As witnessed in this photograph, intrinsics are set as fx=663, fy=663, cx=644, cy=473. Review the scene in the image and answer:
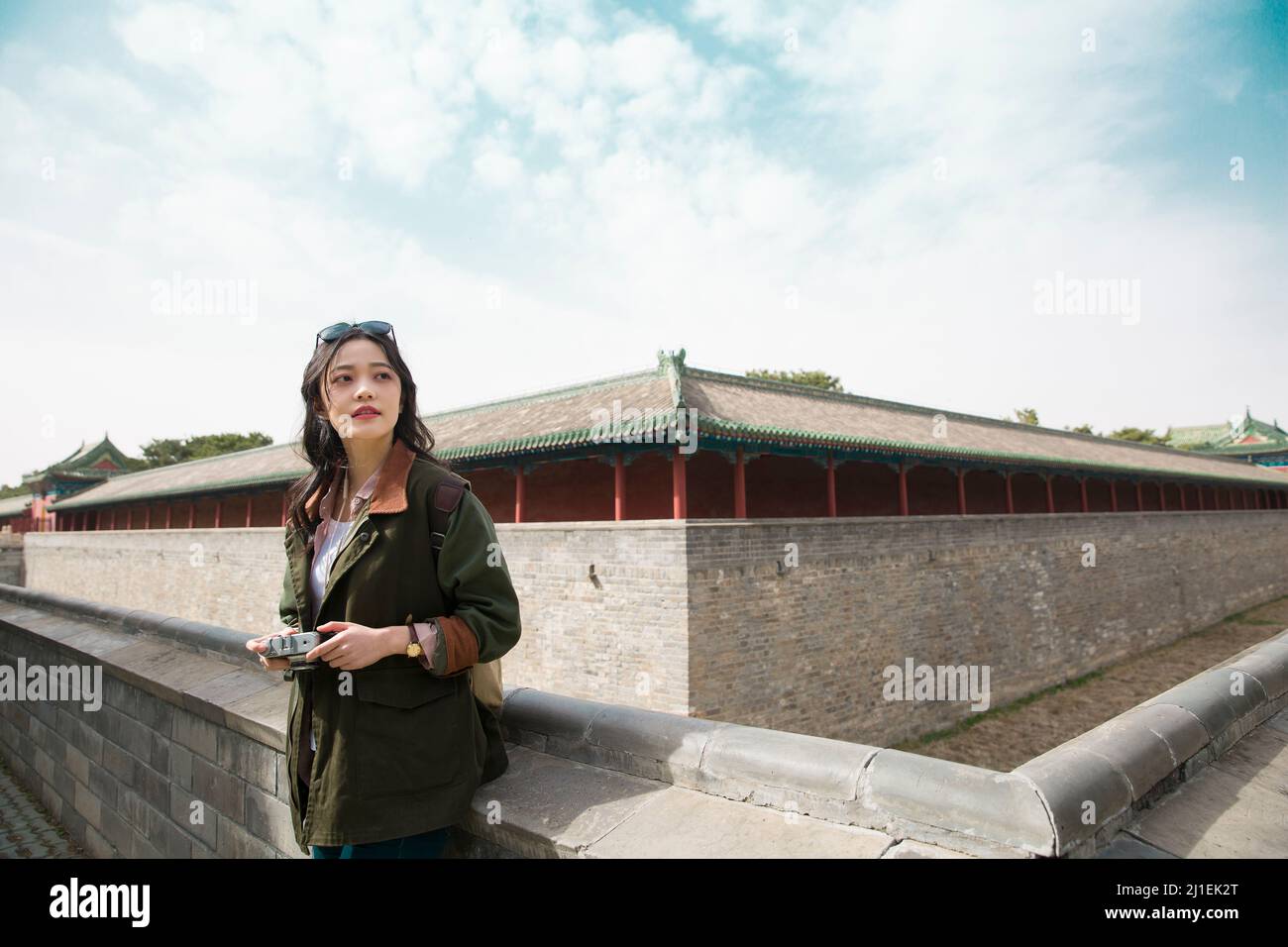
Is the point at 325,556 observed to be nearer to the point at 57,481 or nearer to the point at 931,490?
the point at 931,490

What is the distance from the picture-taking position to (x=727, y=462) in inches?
429

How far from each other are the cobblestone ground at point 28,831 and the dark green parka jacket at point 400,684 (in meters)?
4.43

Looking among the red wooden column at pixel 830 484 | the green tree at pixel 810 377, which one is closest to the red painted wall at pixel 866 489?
the red wooden column at pixel 830 484

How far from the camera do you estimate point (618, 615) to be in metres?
9.27

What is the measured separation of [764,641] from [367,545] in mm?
8248

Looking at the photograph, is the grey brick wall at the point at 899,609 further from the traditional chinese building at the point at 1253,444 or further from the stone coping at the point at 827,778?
the traditional chinese building at the point at 1253,444

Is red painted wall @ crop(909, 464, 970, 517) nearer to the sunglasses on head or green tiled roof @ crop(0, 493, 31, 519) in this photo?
the sunglasses on head

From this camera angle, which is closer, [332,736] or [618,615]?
[332,736]

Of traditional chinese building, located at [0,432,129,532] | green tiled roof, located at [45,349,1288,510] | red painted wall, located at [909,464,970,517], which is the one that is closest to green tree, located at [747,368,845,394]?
green tiled roof, located at [45,349,1288,510]

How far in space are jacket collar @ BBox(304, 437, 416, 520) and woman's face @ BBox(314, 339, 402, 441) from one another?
0.08m

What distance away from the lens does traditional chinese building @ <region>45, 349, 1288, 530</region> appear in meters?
9.49

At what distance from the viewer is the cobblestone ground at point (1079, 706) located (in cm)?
1091
